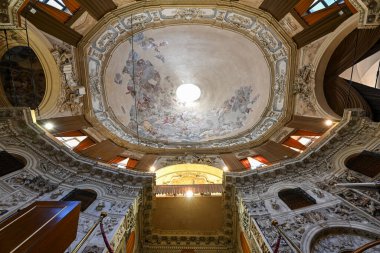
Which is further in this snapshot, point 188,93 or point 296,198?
point 188,93

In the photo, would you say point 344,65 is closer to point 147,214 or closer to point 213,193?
point 213,193

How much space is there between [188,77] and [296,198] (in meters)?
15.9

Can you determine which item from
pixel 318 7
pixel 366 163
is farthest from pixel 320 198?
pixel 318 7

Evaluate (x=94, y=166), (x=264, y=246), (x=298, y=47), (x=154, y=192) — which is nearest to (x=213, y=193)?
(x=154, y=192)

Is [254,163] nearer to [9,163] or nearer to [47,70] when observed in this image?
[9,163]

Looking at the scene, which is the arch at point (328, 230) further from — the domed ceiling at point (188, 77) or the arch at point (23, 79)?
the arch at point (23, 79)

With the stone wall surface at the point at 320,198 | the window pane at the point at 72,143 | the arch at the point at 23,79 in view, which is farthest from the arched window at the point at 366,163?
the arch at the point at 23,79

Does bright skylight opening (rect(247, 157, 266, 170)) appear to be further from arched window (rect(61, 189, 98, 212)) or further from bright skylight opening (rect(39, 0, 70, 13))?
bright skylight opening (rect(39, 0, 70, 13))

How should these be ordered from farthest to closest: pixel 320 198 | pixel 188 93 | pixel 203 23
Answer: pixel 188 93
pixel 203 23
pixel 320 198

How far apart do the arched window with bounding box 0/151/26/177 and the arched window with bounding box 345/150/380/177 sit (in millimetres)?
14735

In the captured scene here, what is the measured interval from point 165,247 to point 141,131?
1096 centimetres

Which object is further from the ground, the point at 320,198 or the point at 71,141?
the point at 71,141

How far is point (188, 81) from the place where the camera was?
2433 cm

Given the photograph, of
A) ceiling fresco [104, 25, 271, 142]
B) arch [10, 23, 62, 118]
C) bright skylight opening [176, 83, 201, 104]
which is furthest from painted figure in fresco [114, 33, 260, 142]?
arch [10, 23, 62, 118]
